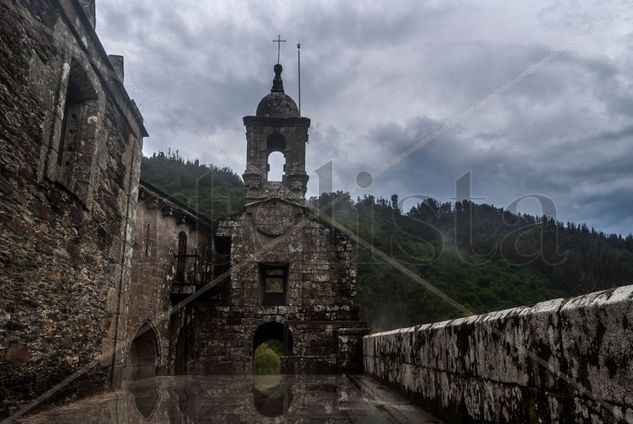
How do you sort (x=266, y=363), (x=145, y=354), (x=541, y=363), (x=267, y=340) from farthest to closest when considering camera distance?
1. (x=266, y=363)
2. (x=267, y=340)
3. (x=145, y=354)
4. (x=541, y=363)

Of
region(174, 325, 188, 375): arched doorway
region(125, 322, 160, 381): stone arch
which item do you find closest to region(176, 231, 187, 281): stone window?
region(174, 325, 188, 375): arched doorway

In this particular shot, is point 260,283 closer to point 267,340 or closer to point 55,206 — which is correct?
point 267,340

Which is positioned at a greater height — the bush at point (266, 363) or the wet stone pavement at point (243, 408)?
the wet stone pavement at point (243, 408)

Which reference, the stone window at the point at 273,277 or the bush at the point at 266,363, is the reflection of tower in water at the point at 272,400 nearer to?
the stone window at the point at 273,277

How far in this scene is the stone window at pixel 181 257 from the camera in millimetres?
15273

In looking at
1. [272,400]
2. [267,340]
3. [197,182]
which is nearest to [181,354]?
[267,340]

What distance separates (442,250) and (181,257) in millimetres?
32245

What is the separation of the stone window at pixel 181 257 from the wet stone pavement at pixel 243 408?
860cm

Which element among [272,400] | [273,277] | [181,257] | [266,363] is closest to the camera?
[272,400]

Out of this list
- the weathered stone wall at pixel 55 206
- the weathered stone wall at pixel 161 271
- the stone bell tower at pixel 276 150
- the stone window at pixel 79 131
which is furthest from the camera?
the stone bell tower at pixel 276 150

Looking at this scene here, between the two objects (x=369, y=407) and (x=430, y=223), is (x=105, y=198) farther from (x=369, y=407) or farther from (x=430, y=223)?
(x=430, y=223)

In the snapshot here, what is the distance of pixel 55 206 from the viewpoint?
5.34 metres

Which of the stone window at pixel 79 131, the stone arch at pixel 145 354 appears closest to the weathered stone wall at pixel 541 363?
the stone window at pixel 79 131

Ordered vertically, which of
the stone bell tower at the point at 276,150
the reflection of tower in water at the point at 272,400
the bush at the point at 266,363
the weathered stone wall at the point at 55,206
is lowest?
the bush at the point at 266,363
